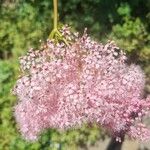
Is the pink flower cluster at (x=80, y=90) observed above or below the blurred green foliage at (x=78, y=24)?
below

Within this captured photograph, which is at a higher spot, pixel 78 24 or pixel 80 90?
pixel 78 24

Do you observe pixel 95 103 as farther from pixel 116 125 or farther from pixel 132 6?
pixel 132 6

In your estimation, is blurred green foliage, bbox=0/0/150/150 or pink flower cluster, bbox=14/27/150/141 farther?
blurred green foliage, bbox=0/0/150/150

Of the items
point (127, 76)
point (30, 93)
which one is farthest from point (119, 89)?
point (30, 93)

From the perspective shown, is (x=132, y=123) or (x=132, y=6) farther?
(x=132, y=6)

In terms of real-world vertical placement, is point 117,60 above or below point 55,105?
above

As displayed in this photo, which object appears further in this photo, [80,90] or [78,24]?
[78,24]

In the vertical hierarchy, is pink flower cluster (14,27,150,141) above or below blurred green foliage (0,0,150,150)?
below

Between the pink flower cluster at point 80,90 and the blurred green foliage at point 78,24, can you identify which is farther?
the blurred green foliage at point 78,24
